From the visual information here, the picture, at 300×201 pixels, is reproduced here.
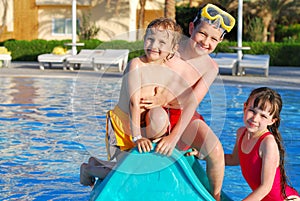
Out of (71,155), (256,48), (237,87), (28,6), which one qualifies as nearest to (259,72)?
(256,48)

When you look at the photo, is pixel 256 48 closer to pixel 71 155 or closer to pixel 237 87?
pixel 237 87

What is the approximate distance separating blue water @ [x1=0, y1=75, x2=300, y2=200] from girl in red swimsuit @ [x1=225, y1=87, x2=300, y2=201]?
0.23 m

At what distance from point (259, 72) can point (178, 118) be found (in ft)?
53.8

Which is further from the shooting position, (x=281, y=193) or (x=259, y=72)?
(x=259, y=72)

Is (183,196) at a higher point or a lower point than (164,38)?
lower

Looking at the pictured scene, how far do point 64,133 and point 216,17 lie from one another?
548 cm

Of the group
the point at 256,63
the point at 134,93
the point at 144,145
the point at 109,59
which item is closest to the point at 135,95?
the point at 134,93

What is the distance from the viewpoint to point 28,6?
30562 mm

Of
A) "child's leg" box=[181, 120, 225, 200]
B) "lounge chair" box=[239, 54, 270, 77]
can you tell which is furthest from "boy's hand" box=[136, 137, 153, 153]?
"lounge chair" box=[239, 54, 270, 77]

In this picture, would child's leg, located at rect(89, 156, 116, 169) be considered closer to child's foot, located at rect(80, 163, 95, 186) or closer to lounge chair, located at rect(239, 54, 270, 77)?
child's foot, located at rect(80, 163, 95, 186)

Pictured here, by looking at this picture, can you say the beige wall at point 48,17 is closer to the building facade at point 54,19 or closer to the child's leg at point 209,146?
the building facade at point 54,19

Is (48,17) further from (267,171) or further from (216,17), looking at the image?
(267,171)

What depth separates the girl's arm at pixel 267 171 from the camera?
11.8ft

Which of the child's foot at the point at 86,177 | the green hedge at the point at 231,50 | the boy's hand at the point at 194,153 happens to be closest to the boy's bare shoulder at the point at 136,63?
the boy's hand at the point at 194,153
